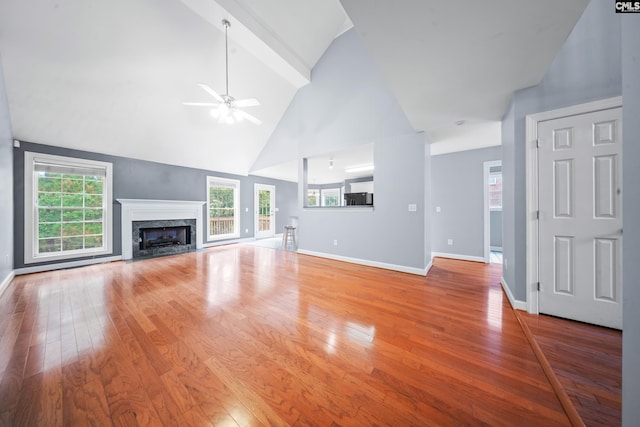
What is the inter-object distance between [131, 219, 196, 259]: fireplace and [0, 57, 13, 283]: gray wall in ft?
→ 5.42

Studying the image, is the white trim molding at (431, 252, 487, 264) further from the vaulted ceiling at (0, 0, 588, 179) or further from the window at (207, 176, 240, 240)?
the window at (207, 176, 240, 240)

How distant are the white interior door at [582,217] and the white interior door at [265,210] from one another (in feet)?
23.4

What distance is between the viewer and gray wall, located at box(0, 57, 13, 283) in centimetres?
276

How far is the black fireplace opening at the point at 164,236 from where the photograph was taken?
5.05 m

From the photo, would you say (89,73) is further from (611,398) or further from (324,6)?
(611,398)

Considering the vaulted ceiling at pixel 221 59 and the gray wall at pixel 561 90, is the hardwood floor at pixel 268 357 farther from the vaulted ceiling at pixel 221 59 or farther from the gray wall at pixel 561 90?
the vaulted ceiling at pixel 221 59

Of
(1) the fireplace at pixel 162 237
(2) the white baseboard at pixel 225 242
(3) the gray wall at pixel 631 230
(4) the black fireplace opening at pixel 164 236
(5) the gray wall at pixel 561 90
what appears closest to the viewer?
(3) the gray wall at pixel 631 230

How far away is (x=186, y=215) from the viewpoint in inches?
225

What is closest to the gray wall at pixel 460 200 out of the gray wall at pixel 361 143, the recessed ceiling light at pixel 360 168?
the gray wall at pixel 361 143

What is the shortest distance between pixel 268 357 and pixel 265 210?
6.79 m

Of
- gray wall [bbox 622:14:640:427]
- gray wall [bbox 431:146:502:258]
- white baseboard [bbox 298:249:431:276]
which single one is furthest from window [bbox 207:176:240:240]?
gray wall [bbox 622:14:640:427]

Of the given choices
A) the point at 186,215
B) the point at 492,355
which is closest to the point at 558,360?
the point at 492,355

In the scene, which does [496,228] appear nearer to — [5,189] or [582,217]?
[582,217]

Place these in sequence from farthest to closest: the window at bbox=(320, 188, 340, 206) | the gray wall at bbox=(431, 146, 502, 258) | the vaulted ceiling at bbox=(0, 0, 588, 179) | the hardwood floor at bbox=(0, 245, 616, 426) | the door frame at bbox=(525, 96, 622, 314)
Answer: the window at bbox=(320, 188, 340, 206) < the gray wall at bbox=(431, 146, 502, 258) < the door frame at bbox=(525, 96, 622, 314) < the vaulted ceiling at bbox=(0, 0, 588, 179) < the hardwood floor at bbox=(0, 245, 616, 426)
